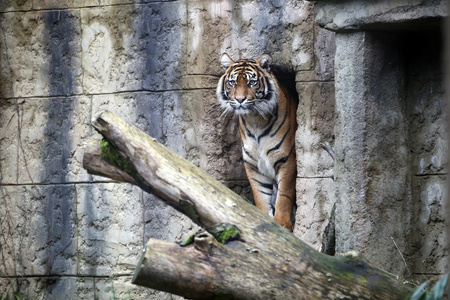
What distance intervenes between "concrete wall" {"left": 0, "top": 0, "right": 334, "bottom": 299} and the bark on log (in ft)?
7.15

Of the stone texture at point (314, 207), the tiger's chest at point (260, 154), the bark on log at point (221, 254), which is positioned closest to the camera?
the bark on log at point (221, 254)

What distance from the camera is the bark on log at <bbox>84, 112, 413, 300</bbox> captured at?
3.34 m

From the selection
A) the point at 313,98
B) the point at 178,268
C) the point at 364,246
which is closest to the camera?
the point at 178,268

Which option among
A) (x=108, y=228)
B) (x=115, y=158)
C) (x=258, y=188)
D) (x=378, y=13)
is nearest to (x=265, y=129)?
(x=258, y=188)

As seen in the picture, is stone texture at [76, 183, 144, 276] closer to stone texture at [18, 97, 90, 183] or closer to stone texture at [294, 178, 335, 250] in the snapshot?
stone texture at [18, 97, 90, 183]

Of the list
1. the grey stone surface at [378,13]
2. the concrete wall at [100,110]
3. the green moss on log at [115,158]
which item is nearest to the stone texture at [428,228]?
the grey stone surface at [378,13]

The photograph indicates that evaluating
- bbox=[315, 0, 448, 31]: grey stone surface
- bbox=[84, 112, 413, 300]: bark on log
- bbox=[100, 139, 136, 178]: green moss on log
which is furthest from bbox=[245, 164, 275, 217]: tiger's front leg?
bbox=[100, 139, 136, 178]: green moss on log

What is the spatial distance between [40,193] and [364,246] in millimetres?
3302

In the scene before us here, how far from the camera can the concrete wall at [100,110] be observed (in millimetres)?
6000

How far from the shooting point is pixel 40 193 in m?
6.25

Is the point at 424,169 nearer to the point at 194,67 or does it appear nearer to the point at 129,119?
the point at 194,67

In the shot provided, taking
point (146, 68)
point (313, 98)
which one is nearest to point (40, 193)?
point (146, 68)

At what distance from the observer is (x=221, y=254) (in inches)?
135

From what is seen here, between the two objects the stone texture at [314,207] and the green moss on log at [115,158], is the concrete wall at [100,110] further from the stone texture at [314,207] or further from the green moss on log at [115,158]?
the green moss on log at [115,158]
